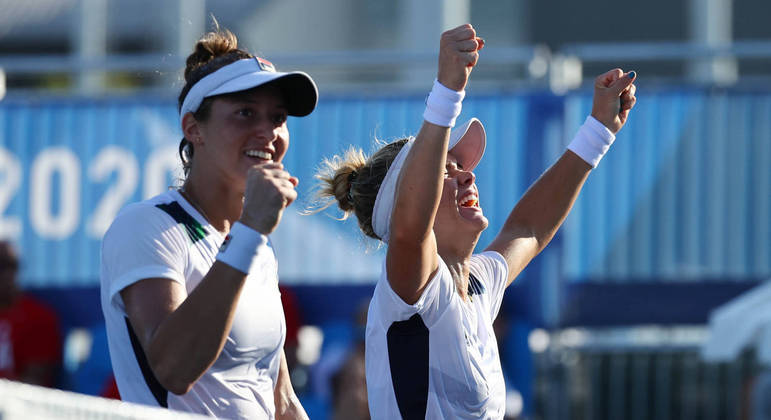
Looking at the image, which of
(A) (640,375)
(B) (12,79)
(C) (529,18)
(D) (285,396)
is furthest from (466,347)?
(B) (12,79)

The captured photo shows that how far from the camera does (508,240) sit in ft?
12.2

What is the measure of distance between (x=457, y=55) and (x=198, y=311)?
87 cm

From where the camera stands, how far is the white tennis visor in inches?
122

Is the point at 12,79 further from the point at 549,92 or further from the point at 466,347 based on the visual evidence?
the point at 466,347

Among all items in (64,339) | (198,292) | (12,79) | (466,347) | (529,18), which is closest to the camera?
(198,292)

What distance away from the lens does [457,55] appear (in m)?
2.81

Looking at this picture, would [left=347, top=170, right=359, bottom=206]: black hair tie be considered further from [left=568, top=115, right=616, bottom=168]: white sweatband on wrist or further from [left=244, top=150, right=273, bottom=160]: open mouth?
[left=568, top=115, right=616, bottom=168]: white sweatband on wrist

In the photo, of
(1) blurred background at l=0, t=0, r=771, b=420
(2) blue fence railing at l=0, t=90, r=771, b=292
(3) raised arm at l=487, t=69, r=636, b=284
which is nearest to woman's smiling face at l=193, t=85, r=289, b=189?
(3) raised arm at l=487, t=69, r=636, b=284

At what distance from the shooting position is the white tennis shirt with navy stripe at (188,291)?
2820 millimetres

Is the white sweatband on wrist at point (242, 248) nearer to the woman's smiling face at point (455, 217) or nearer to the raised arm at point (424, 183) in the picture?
the raised arm at point (424, 183)

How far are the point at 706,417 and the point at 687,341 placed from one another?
0.49m

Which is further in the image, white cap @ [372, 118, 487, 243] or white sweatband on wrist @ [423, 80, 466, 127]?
Result: white cap @ [372, 118, 487, 243]

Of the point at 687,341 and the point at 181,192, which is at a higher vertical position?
the point at 181,192

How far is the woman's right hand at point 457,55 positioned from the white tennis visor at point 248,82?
0.50 metres
